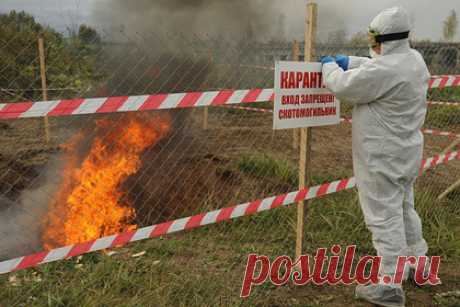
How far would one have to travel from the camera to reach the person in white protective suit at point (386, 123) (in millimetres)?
2986

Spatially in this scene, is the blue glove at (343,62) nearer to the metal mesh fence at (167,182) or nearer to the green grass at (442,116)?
the metal mesh fence at (167,182)

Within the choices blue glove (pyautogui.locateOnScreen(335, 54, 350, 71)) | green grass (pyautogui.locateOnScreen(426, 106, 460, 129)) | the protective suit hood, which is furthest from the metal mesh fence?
green grass (pyautogui.locateOnScreen(426, 106, 460, 129))

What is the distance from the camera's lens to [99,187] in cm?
429

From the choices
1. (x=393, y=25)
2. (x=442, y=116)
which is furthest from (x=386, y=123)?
(x=442, y=116)

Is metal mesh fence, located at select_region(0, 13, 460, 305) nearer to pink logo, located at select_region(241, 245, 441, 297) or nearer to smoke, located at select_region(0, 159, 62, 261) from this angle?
smoke, located at select_region(0, 159, 62, 261)

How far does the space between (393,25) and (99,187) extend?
128 inches

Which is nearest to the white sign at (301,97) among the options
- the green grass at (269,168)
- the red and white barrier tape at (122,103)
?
the red and white barrier tape at (122,103)

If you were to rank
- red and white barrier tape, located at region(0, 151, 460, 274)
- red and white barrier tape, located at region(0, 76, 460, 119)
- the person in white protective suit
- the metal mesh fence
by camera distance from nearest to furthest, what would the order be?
red and white barrier tape, located at region(0, 76, 460, 119), red and white barrier tape, located at region(0, 151, 460, 274), the person in white protective suit, the metal mesh fence

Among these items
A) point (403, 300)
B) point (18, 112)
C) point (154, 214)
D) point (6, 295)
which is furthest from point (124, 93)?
point (403, 300)

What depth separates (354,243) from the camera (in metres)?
4.36

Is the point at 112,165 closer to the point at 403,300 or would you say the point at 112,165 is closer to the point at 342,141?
the point at 403,300

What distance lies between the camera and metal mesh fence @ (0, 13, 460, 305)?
3.89m

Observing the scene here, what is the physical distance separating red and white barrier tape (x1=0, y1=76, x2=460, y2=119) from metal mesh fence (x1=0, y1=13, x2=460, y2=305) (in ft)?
2.41

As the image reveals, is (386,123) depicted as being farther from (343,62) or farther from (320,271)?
(320,271)
